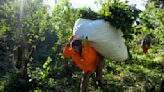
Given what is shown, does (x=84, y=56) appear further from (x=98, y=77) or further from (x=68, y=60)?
(x=68, y=60)

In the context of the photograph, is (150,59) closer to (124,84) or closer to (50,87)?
(124,84)

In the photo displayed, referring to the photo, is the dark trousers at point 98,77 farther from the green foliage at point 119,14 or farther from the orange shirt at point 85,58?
the green foliage at point 119,14

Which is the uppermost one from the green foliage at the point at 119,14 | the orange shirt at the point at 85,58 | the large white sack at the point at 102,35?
the green foliage at the point at 119,14

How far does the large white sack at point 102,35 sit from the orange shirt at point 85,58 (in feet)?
0.44

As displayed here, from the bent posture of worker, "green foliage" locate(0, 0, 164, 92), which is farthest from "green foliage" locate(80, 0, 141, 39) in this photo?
the bent posture of worker

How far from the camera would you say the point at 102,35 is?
490 centimetres

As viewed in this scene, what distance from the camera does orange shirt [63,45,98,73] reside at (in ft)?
15.7

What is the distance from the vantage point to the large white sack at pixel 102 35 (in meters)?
4.88

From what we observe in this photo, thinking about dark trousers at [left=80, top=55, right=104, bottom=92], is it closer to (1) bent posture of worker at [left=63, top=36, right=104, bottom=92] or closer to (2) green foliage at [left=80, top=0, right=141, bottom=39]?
(1) bent posture of worker at [left=63, top=36, right=104, bottom=92]

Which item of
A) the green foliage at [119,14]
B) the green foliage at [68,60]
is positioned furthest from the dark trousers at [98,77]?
the green foliage at [119,14]

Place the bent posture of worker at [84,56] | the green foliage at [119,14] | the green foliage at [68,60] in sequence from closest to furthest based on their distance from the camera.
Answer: the bent posture of worker at [84,56] < the green foliage at [119,14] < the green foliage at [68,60]

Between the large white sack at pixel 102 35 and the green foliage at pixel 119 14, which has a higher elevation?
the green foliage at pixel 119 14

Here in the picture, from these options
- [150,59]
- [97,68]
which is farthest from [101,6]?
[150,59]

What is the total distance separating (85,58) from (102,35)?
16.6 inches
